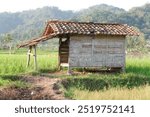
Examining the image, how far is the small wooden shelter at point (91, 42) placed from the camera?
21562mm

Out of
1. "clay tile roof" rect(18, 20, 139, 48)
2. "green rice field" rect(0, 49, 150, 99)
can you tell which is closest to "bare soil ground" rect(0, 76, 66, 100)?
"green rice field" rect(0, 49, 150, 99)

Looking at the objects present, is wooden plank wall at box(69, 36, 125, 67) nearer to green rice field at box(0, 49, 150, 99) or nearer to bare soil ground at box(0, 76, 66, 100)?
green rice field at box(0, 49, 150, 99)

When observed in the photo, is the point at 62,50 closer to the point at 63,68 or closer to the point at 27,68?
the point at 63,68

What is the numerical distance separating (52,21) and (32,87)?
6.97 m

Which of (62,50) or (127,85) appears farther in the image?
(62,50)

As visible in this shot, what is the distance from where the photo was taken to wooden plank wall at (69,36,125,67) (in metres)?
21.7

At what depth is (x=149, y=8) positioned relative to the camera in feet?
545

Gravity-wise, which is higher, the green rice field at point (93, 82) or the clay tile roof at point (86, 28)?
the clay tile roof at point (86, 28)

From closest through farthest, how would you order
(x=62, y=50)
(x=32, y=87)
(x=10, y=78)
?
(x=32, y=87) < (x=10, y=78) < (x=62, y=50)

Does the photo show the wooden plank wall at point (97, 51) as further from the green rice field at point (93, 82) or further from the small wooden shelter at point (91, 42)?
the green rice field at point (93, 82)

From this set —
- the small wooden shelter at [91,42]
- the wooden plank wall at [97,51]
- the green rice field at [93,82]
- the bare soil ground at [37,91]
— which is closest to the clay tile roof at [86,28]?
the small wooden shelter at [91,42]

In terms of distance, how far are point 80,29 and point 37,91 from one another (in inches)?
276

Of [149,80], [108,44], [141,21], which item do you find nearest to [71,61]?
[108,44]

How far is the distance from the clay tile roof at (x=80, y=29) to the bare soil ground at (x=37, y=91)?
→ 12.0 feet
